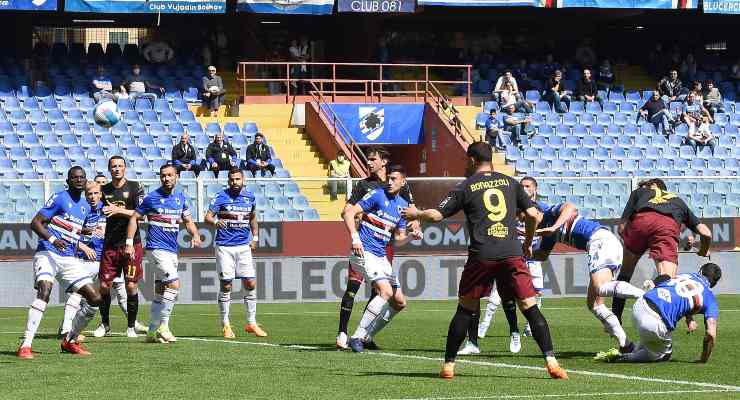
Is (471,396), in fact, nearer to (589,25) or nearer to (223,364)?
(223,364)

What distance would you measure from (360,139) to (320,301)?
10917mm

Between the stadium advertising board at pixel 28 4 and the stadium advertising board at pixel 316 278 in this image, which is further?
the stadium advertising board at pixel 28 4

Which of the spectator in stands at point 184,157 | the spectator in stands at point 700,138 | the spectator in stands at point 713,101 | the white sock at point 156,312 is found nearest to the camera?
the white sock at point 156,312

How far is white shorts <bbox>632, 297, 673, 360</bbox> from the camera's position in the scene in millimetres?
13680

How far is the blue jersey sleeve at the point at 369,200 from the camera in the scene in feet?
50.4

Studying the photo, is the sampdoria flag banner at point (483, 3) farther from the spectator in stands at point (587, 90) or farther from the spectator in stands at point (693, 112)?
the spectator in stands at point (693, 112)

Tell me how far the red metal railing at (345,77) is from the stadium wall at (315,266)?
9323 mm

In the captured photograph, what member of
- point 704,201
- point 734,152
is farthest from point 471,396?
point 734,152

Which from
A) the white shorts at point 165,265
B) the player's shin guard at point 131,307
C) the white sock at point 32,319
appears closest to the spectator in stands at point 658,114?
the player's shin guard at point 131,307

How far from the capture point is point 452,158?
3650cm

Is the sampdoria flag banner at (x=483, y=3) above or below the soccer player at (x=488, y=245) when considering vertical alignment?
above

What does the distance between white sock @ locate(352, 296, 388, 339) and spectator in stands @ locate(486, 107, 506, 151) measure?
2124cm

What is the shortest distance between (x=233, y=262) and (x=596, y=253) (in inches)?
214

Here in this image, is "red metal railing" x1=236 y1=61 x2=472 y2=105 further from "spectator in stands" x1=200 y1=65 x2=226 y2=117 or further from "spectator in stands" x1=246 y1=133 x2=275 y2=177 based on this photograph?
"spectator in stands" x1=246 y1=133 x2=275 y2=177
